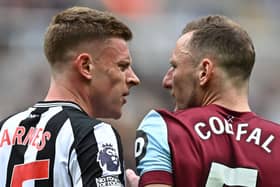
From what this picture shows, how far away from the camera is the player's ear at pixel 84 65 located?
105 inches

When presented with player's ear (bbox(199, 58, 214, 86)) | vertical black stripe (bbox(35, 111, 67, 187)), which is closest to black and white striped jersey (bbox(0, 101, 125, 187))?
vertical black stripe (bbox(35, 111, 67, 187))

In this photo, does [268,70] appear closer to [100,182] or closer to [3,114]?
[3,114]

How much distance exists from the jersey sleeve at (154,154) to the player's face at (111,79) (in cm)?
20

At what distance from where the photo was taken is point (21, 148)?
2635mm

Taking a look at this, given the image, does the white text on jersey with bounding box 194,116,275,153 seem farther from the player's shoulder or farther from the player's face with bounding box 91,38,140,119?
the player's face with bounding box 91,38,140,119

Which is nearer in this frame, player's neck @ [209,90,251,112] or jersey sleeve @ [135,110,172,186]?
jersey sleeve @ [135,110,172,186]

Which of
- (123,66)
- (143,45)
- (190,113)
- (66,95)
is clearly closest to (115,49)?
(123,66)

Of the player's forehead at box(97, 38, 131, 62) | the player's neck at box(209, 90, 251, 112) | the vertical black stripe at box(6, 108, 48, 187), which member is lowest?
the vertical black stripe at box(6, 108, 48, 187)

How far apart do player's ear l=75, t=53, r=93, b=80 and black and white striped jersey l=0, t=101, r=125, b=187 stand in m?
0.11

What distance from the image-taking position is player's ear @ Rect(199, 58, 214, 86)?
2623mm

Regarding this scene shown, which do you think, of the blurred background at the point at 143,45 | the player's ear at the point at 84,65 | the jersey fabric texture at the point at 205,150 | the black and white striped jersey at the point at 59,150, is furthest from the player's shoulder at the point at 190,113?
the blurred background at the point at 143,45

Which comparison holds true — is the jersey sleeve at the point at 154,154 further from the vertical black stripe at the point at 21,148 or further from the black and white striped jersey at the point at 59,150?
the vertical black stripe at the point at 21,148

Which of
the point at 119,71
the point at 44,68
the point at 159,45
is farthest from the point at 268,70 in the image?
the point at 119,71

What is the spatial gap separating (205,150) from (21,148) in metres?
0.57
